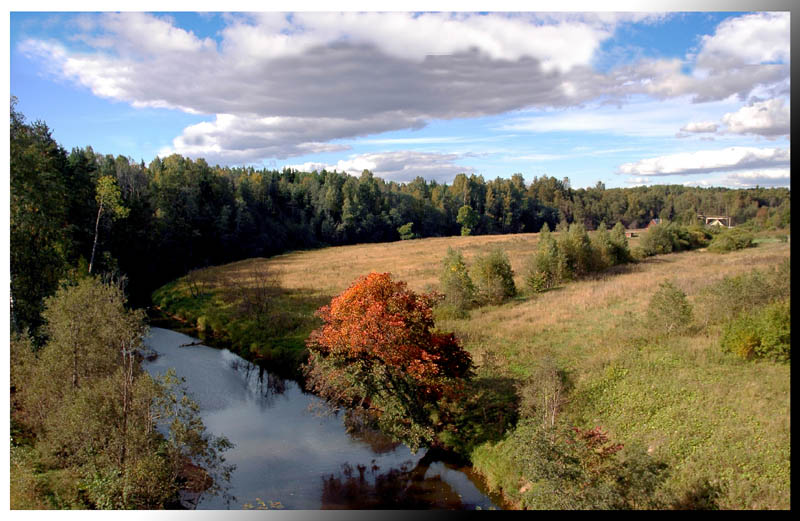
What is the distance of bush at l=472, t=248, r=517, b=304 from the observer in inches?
819

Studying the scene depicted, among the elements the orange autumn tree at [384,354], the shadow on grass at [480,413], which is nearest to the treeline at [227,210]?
the orange autumn tree at [384,354]

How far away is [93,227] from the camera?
928 inches

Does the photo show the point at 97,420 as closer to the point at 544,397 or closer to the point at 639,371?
the point at 544,397

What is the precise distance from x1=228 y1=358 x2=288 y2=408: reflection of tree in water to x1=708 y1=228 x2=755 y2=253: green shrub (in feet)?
62.3

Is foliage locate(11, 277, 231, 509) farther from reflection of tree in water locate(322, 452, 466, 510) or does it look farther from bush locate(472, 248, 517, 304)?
bush locate(472, 248, 517, 304)

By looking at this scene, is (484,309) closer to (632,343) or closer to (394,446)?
(632,343)

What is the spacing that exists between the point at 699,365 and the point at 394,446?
7776 mm

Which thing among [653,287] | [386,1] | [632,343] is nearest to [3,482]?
[386,1]

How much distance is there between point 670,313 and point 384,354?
8.74 m

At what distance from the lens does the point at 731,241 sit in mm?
25609

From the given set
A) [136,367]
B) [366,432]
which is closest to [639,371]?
[366,432]

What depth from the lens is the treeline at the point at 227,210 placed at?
12.0 m

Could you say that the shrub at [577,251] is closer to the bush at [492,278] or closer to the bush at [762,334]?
the bush at [492,278]

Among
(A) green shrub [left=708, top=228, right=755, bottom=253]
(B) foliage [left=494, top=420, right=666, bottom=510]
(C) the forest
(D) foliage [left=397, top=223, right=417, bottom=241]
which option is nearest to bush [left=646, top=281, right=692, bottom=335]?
(C) the forest
